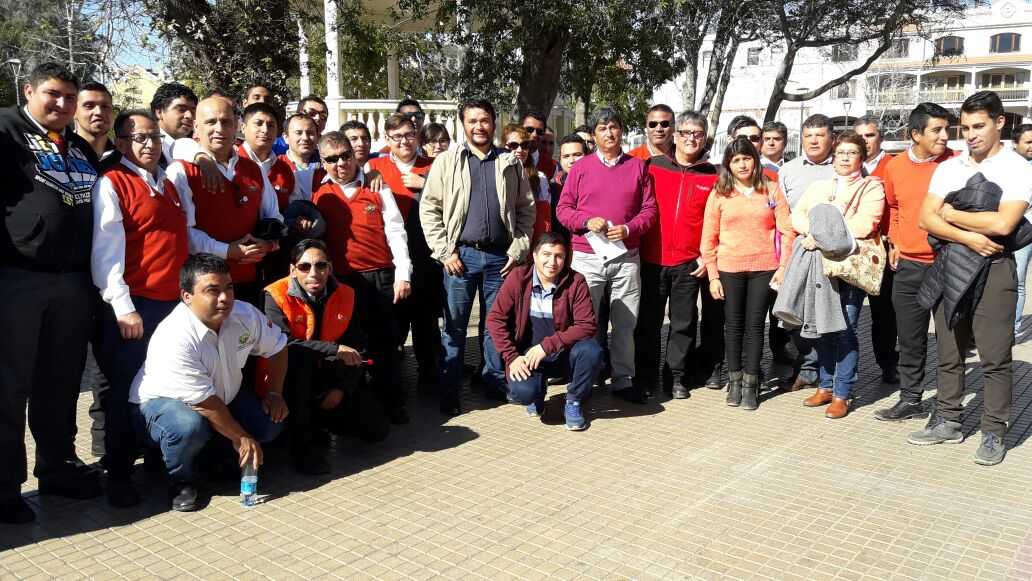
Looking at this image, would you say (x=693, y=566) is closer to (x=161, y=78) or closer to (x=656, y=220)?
(x=656, y=220)

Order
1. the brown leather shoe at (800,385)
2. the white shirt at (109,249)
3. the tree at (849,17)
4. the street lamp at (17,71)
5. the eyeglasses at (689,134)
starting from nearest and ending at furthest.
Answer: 1. the white shirt at (109,249)
2. the eyeglasses at (689,134)
3. the brown leather shoe at (800,385)
4. the tree at (849,17)
5. the street lamp at (17,71)

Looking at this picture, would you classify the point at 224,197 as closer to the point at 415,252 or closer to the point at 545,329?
the point at 415,252

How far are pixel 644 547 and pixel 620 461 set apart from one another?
42.5 inches

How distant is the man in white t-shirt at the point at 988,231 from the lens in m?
4.59

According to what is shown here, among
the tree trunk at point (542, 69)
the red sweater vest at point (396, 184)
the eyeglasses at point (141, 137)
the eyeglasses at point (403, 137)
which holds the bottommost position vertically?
the red sweater vest at point (396, 184)

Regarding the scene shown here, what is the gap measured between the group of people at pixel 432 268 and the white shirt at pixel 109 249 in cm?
1

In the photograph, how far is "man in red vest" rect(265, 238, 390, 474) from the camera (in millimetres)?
4594

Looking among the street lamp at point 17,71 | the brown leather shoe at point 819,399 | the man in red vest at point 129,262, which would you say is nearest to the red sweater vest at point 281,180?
the man in red vest at point 129,262

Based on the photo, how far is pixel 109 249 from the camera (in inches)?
157

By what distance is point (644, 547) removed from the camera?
3684mm

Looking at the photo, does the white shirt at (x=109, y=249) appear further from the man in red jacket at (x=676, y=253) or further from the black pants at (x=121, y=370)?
the man in red jacket at (x=676, y=253)

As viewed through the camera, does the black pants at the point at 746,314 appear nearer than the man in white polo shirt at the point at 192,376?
No

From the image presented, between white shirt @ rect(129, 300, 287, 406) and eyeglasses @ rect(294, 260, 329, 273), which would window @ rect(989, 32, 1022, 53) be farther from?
white shirt @ rect(129, 300, 287, 406)

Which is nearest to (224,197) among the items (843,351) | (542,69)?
(843,351)
